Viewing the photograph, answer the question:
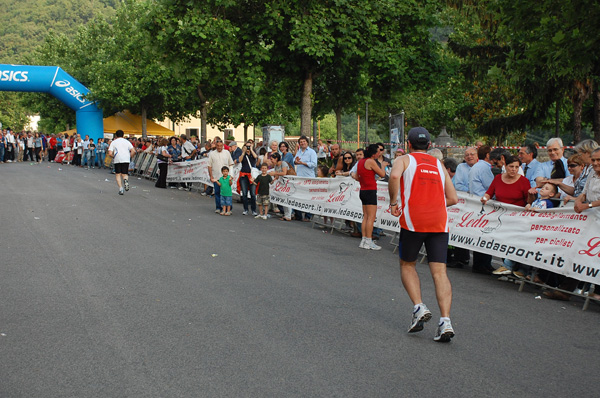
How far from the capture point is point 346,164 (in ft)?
48.3

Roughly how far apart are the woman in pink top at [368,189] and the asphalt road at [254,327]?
61 cm

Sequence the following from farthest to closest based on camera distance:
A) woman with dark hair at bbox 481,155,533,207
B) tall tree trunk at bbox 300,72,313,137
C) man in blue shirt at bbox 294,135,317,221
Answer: tall tree trunk at bbox 300,72,313,137 < man in blue shirt at bbox 294,135,317,221 < woman with dark hair at bbox 481,155,533,207

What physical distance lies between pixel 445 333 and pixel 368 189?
630 centimetres

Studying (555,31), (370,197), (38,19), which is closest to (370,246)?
(370,197)

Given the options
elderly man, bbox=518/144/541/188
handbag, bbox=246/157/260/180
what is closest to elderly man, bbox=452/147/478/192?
elderly man, bbox=518/144/541/188

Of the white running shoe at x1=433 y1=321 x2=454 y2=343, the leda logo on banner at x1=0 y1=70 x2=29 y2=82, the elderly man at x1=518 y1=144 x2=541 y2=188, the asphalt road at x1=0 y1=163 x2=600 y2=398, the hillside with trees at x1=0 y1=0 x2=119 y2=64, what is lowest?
the asphalt road at x1=0 y1=163 x2=600 y2=398

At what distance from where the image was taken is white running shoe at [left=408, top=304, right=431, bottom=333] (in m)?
6.01

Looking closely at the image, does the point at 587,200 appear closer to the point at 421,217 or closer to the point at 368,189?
the point at 421,217

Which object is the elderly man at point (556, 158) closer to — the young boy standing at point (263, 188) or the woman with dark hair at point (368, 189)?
the woman with dark hair at point (368, 189)

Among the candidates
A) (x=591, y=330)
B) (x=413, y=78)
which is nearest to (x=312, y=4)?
(x=413, y=78)

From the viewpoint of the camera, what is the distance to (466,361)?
5352 mm

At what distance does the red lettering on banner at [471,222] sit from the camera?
967 centimetres

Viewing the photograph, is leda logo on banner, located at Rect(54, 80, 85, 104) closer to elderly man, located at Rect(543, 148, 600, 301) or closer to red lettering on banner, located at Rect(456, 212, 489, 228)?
red lettering on banner, located at Rect(456, 212, 489, 228)

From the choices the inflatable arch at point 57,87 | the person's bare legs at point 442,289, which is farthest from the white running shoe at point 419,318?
the inflatable arch at point 57,87
